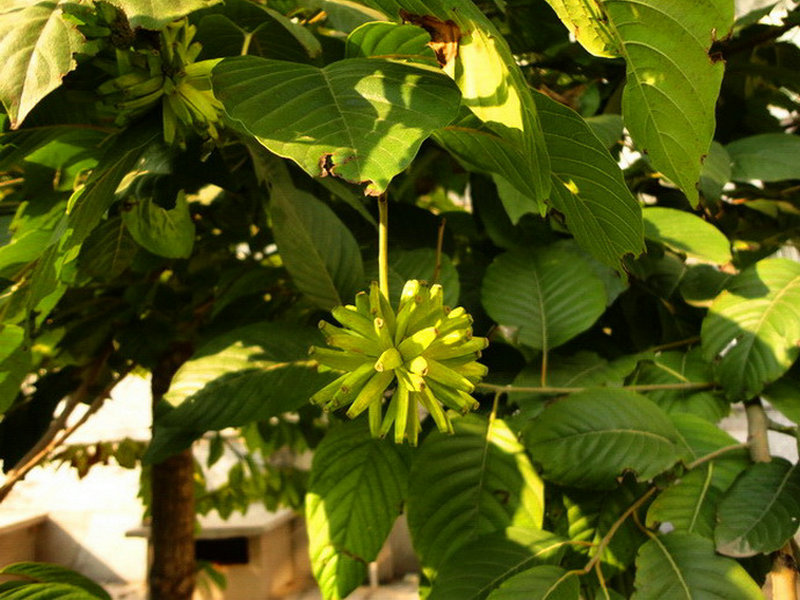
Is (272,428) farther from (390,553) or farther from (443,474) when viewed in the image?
(390,553)

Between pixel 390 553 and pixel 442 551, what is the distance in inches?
77.7

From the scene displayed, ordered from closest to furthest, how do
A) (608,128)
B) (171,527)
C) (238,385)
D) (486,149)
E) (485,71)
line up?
(485,71), (486,149), (238,385), (608,128), (171,527)

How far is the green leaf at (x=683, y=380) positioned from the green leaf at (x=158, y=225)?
1.35ft

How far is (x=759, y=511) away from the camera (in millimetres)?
503

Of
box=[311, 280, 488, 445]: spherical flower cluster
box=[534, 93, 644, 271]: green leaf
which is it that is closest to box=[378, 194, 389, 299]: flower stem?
box=[311, 280, 488, 445]: spherical flower cluster

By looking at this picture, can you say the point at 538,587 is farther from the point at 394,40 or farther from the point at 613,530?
the point at 394,40

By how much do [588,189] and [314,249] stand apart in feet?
0.72

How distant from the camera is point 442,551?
554mm

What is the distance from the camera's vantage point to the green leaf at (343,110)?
32 centimetres

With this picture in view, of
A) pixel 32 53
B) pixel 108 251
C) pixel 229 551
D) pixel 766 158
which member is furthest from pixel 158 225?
pixel 229 551

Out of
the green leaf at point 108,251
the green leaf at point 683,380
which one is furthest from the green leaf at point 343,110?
the green leaf at point 683,380

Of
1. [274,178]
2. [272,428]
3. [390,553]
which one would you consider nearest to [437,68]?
[274,178]

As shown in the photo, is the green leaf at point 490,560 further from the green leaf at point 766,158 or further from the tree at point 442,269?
the green leaf at point 766,158

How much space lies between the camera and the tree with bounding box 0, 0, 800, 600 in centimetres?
35
